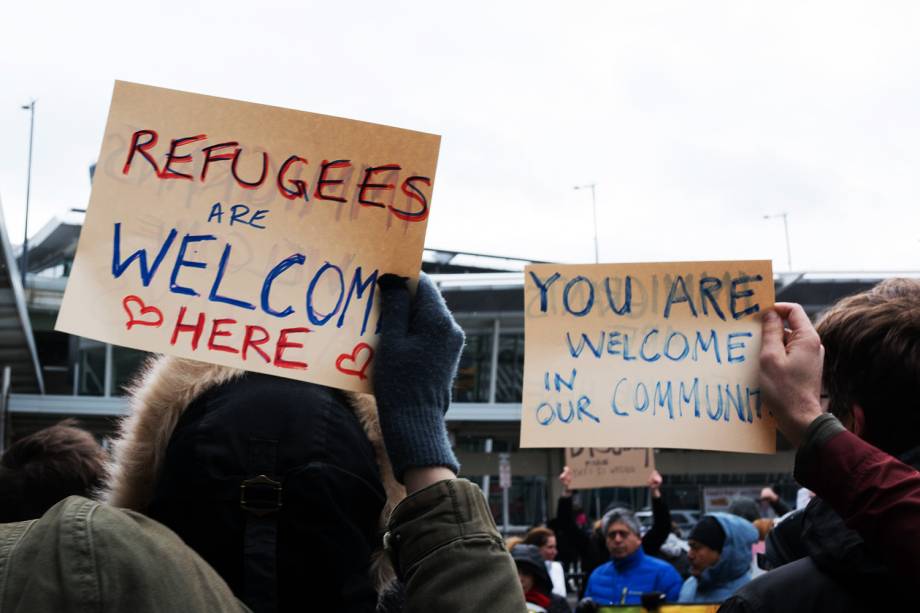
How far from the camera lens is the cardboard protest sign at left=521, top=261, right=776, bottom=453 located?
2273 millimetres

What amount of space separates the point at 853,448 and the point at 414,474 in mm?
733

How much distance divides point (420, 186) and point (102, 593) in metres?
1.20

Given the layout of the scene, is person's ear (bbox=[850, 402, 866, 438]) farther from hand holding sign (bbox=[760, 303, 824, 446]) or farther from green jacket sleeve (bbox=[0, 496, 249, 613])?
green jacket sleeve (bbox=[0, 496, 249, 613])

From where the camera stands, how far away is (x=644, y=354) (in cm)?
A: 239

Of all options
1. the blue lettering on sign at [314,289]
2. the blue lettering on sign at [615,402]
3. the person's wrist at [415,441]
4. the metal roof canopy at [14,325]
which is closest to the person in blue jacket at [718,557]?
the blue lettering on sign at [615,402]

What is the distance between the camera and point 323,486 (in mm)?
1832

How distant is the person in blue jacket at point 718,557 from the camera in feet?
20.6

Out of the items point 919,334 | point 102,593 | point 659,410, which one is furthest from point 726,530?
point 102,593

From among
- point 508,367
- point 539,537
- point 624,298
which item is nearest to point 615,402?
point 624,298

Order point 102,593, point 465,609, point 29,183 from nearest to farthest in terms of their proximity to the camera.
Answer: point 102,593 → point 465,609 → point 29,183

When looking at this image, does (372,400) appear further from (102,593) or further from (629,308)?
(102,593)

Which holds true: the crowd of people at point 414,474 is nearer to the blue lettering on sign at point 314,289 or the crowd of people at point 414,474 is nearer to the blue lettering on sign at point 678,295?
the blue lettering on sign at point 314,289

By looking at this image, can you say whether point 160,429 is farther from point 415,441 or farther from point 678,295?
point 678,295

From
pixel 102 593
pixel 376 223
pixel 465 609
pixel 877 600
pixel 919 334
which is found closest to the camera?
pixel 102 593
